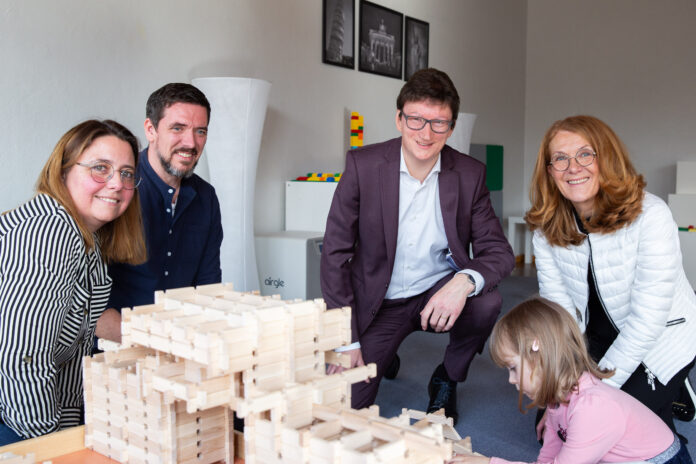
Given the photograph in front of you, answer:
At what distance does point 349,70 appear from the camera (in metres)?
4.66

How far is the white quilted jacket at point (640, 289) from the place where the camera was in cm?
178

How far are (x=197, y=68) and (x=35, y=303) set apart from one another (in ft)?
8.19

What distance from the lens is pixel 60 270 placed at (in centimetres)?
127

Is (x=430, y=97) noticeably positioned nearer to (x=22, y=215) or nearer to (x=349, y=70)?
(x=22, y=215)

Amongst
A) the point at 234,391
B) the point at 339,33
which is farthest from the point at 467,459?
the point at 339,33

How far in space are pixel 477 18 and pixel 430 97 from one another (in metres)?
4.79

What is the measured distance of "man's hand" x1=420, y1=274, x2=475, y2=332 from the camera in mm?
2023

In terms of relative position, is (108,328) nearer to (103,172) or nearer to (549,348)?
(103,172)

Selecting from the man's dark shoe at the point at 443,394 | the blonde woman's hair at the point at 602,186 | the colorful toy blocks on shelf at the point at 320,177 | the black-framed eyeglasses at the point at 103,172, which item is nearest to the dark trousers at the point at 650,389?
the blonde woman's hair at the point at 602,186

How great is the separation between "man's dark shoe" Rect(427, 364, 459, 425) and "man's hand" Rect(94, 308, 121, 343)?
4.08 feet

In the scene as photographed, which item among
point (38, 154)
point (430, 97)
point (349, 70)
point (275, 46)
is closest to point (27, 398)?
point (430, 97)

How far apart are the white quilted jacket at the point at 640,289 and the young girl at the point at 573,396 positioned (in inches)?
15.7

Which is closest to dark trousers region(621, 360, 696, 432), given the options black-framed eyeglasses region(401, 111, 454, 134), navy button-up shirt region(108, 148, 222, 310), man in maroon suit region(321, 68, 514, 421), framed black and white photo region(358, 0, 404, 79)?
man in maroon suit region(321, 68, 514, 421)

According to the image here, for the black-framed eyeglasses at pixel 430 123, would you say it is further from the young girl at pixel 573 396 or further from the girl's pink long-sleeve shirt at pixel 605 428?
Answer: the girl's pink long-sleeve shirt at pixel 605 428
